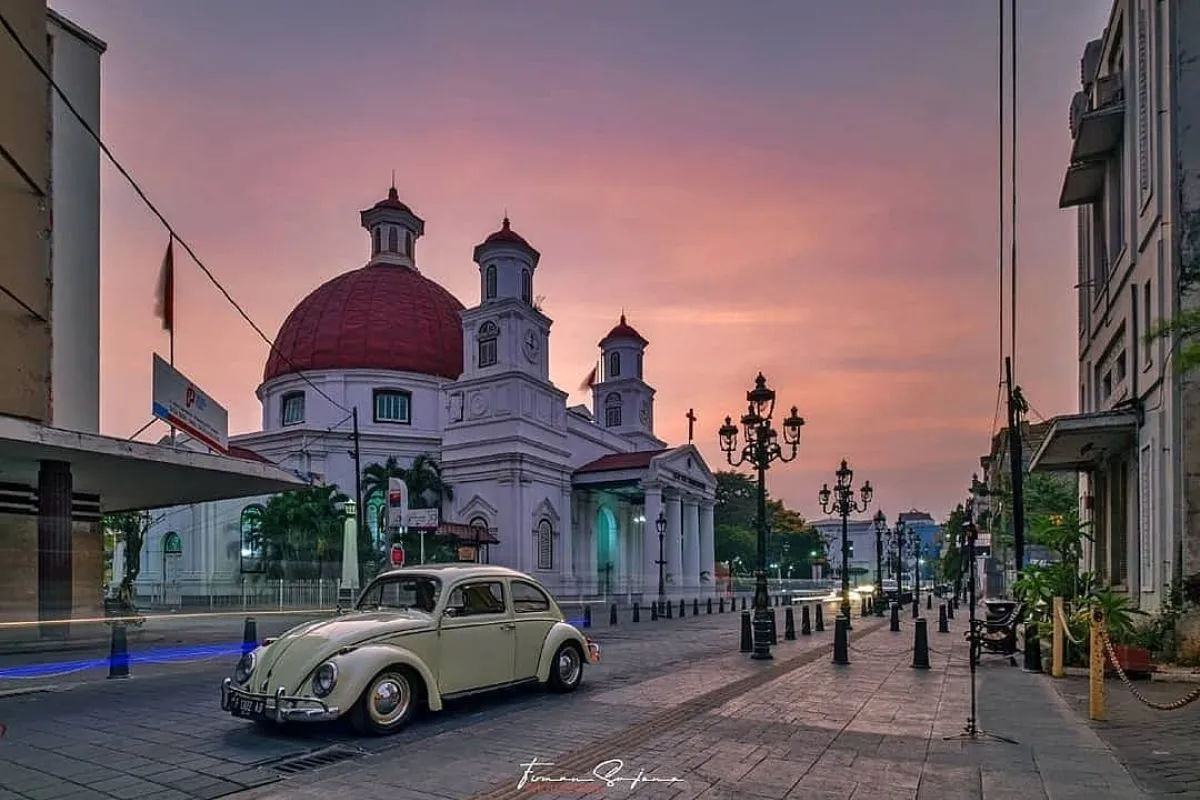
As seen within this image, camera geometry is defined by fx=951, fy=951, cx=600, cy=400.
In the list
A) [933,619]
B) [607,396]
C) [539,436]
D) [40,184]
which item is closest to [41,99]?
[40,184]

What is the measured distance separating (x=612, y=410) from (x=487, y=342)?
697 inches

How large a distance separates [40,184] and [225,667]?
1018cm

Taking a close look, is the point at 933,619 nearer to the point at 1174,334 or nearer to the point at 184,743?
the point at 1174,334

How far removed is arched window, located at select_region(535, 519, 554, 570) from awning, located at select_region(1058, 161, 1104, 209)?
34320 millimetres

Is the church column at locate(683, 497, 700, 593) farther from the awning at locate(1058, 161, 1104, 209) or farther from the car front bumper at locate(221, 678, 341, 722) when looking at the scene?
the car front bumper at locate(221, 678, 341, 722)

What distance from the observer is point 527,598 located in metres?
11.9

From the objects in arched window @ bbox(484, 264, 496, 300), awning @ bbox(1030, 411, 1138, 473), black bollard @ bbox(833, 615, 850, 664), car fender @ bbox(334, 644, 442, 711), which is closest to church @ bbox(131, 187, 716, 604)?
arched window @ bbox(484, 264, 496, 300)

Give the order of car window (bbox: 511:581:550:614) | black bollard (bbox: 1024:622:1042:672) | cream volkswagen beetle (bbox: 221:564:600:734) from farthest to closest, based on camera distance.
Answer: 1. black bollard (bbox: 1024:622:1042:672)
2. car window (bbox: 511:581:550:614)
3. cream volkswagen beetle (bbox: 221:564:600:734)

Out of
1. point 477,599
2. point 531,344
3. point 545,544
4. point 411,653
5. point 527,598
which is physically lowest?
point 545,544

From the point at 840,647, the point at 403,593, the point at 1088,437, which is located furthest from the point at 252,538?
the point at 1088,437

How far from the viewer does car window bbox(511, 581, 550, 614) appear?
38.2 feet

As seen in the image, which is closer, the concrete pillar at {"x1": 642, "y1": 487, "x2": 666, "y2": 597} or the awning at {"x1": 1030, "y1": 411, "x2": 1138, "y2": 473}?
the awning at {"x1": 1030, "y1": 411, "x2": 1138, "y2": 473}

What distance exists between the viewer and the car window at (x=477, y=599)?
35.3 feet

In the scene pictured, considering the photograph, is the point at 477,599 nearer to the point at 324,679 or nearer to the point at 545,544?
the point at 324,679
